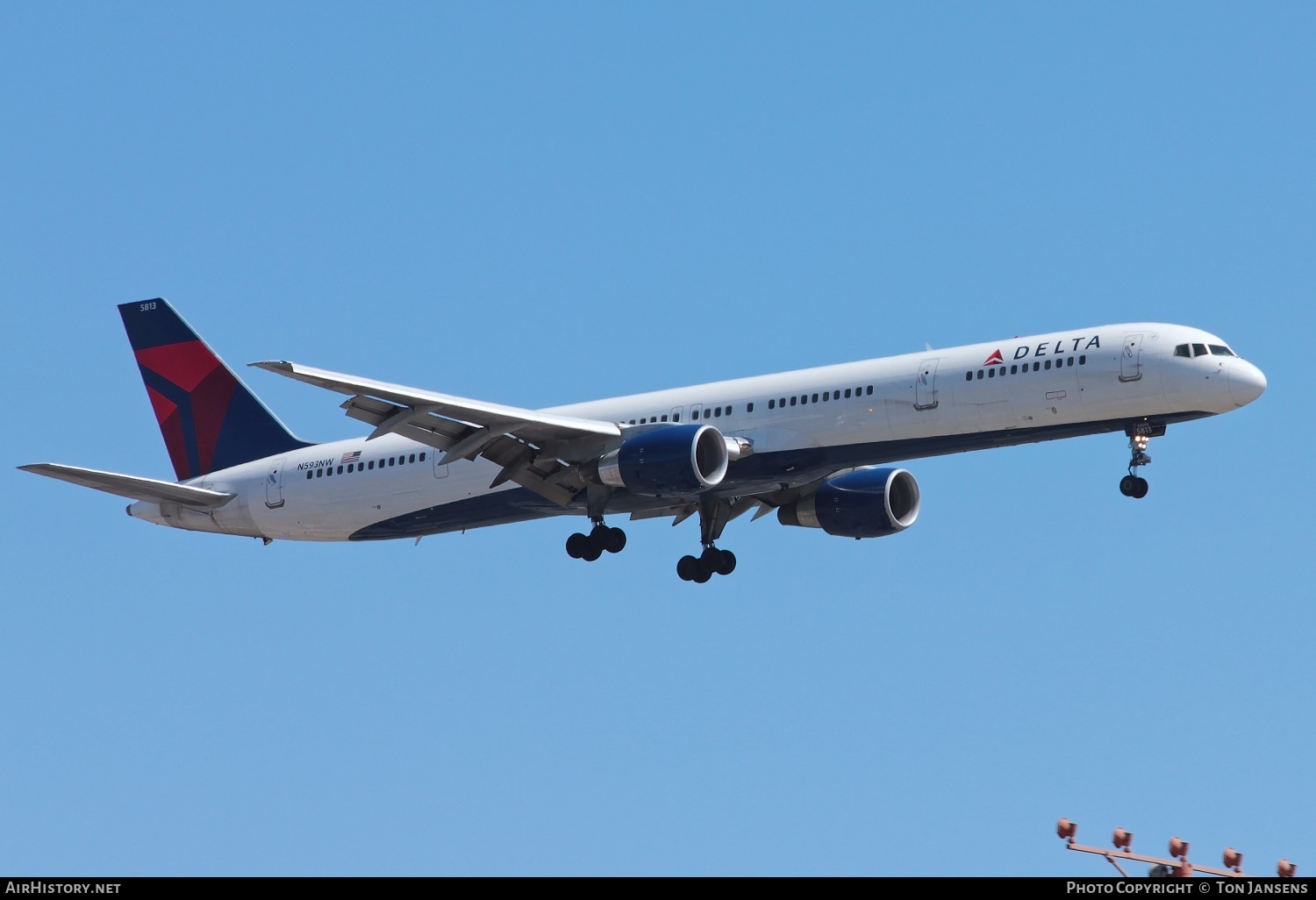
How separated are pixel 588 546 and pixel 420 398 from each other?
6.96 metres

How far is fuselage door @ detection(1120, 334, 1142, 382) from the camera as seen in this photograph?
38.1 meters

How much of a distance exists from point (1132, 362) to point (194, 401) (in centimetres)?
2675

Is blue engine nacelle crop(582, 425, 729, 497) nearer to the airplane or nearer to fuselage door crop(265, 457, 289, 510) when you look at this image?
the airplane

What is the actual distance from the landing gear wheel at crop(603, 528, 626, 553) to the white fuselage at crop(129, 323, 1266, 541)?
63cm

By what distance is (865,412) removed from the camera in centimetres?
4016

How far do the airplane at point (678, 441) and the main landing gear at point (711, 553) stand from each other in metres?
0.05

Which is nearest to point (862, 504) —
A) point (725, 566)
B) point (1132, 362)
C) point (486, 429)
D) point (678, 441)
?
point (725, 566)

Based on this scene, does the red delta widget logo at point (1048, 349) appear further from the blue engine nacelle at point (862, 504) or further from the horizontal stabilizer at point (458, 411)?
the horizontal stabilizer at point (458, 411)

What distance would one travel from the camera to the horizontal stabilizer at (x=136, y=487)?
42.8 meters

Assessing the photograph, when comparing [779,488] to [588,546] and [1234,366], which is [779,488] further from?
[1234,366]

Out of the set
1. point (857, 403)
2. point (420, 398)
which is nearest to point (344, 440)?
point (420, 398)

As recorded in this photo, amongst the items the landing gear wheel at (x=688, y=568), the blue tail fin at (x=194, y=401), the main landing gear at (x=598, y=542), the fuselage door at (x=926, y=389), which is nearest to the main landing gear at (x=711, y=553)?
the landing gear wheel at (x=688, y=568)

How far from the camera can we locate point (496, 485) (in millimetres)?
44250

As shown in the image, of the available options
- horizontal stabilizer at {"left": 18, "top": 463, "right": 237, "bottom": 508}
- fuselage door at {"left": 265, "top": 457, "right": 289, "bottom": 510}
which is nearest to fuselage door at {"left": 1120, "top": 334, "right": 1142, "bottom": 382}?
fuselage door at {"left": 265, "top": 457, "right": 289, "bottom": 510}
